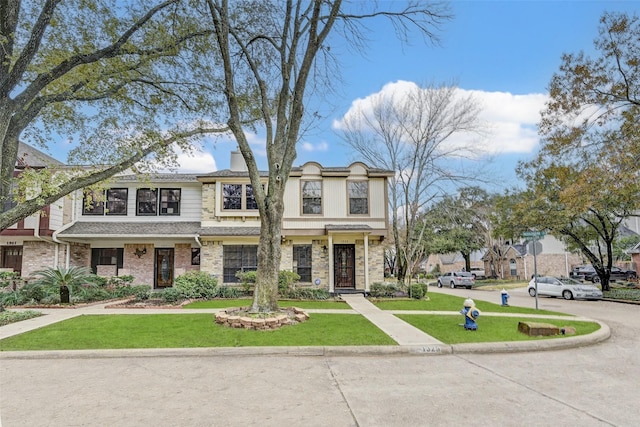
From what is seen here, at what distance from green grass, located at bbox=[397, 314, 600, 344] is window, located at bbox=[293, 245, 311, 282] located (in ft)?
23.0

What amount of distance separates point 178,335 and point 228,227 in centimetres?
973

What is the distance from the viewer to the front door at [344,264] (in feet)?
57.7

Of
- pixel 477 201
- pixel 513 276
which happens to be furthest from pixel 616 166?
pixel 513 276

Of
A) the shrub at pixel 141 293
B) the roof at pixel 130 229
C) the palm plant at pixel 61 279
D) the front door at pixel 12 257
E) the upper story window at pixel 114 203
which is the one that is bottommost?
the shrub at pixel 141 293

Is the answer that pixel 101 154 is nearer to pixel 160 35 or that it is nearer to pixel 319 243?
pixel 160 35

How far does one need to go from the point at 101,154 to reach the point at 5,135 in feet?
9.66

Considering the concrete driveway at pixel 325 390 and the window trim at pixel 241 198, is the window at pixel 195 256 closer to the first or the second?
the window trim at pixel 241 198

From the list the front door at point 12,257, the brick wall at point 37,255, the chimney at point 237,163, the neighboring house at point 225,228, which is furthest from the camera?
the chimney at point 237,163

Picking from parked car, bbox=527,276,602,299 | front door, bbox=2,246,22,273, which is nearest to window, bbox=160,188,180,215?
front door, bbox=2,246,22,273

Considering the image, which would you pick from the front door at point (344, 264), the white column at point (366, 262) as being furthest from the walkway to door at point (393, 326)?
the front door at point (344, 264)

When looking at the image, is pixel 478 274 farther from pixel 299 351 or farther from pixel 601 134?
pixel 299 351

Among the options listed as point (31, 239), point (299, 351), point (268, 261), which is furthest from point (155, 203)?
point (299, 351)

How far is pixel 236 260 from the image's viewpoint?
17516 mm

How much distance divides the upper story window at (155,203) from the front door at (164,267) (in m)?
1.96
